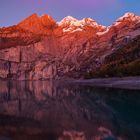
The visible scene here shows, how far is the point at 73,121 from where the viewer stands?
55719 millimetres

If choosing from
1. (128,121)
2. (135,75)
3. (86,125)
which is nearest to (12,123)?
(86,125)

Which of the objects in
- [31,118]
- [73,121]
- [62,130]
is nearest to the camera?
[62,130]

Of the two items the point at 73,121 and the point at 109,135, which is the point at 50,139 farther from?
the point at 73,121

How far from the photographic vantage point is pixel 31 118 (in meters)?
59.4

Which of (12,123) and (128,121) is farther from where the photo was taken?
(128,121)

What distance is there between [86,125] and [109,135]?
9.50 metres

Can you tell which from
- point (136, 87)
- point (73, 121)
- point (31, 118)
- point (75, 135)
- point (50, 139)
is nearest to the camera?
point (50, 139)

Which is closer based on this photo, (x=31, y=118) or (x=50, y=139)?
(x=50, y=139)

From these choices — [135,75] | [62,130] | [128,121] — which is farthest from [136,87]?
[62,130]

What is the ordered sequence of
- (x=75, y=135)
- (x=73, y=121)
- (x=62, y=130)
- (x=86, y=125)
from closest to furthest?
(x=75, y=135), (x=62, y=130), (x=86, y=125), (x=73, y=121)

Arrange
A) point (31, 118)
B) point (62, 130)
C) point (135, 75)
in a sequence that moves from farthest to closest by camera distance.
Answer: point (135, 75), point (31, 118), point (62, 130)

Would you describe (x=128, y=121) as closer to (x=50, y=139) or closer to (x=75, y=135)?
(x=75, y=135)

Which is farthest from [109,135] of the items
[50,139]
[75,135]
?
[50,139]

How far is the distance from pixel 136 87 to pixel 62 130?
332 ft
